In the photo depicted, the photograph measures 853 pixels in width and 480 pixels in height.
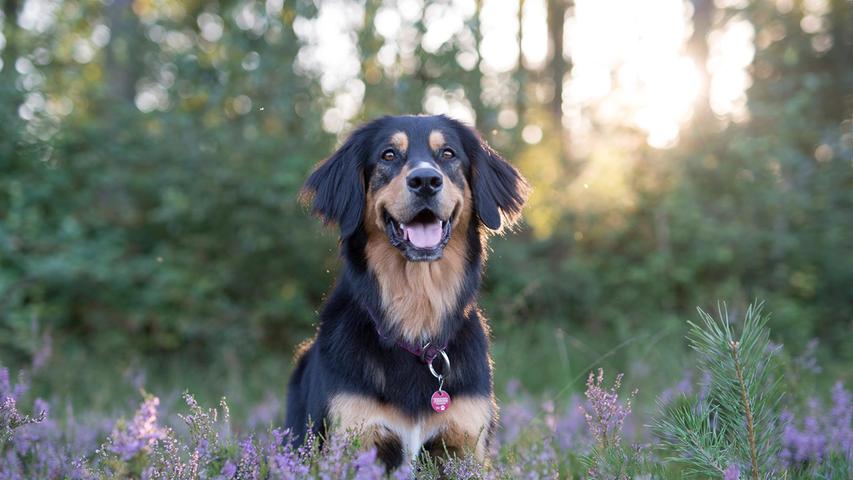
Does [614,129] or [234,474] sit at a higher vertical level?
[614,129]

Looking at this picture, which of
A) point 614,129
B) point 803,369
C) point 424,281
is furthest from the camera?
point 614,129

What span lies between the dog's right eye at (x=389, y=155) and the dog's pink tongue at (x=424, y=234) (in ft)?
1.46

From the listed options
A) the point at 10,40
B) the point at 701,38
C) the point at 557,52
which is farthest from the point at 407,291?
the point at 701,38

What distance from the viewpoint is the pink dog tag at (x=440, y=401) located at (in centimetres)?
334

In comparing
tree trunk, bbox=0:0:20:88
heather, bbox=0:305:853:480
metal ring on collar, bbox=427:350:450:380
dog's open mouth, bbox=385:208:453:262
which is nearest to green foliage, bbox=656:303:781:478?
heather, bbox=0:305:853:480

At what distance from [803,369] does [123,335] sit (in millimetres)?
7079

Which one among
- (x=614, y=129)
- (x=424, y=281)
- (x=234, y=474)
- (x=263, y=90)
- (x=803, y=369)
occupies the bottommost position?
(x=234, y=474)

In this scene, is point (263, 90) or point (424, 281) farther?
point (263, 90)

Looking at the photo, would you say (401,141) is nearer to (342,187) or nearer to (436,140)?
(436,140)

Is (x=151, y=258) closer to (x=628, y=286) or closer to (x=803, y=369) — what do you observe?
(x=628, y=286)

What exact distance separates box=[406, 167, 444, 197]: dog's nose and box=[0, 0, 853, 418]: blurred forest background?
3.24 metres

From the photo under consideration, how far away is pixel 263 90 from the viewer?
27.1 ft

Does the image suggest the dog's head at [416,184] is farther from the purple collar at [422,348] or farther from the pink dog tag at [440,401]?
the pink dog tag at [440,401]

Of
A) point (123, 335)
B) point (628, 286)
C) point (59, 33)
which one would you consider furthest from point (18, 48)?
point (628, 286)
